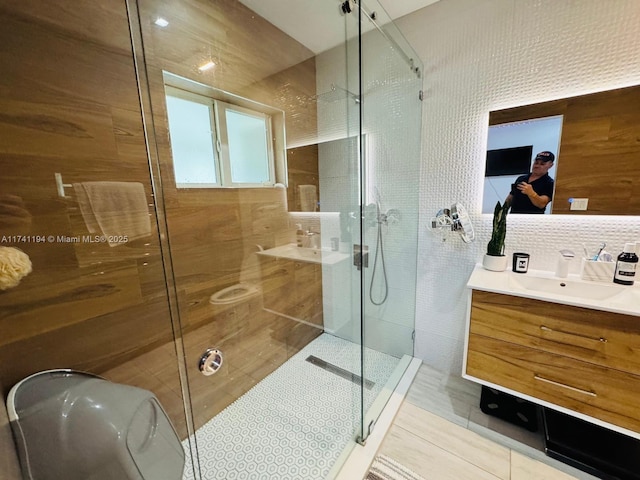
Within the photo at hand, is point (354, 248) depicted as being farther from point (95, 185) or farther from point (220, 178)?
point (95, 185)

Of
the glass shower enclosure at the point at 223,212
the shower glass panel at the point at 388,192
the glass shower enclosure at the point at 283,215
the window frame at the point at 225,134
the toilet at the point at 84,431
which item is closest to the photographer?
the toilet at the point at 84,431

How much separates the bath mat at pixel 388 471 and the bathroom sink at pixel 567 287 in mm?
1076

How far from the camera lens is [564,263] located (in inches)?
54.8

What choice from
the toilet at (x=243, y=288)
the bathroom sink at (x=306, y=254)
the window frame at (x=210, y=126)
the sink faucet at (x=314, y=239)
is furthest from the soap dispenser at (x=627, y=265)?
the window frame at (x=210, y=126)

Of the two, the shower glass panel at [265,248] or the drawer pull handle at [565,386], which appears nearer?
the drawer pull handle at [565,386]

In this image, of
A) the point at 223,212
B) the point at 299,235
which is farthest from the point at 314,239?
the point at 223,212

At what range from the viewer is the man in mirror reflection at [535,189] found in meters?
1.45

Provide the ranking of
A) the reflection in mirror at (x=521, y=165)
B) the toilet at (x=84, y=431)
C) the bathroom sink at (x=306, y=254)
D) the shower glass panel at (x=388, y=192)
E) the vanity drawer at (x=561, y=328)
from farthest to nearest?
1. the bathroom sink at (x=306, y=254)
2. the shower glass panel at (x=388, y=192)
3. the reflection in mirror at (x=521, y=165)
4. the vanity drawer at (x=561, y=328)
5. the toilet at (x=84, y=431)

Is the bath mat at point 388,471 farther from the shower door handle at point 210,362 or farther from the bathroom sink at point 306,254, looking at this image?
the bathroom sink at point 306,254

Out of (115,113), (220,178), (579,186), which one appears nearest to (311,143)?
(220,178)

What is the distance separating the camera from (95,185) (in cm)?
104

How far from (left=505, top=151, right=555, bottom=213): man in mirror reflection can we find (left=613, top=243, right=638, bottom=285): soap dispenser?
1.27 feet

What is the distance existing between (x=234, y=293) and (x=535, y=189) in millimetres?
1937

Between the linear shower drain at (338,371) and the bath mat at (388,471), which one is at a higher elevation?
the linear shower drain at (338,371)
